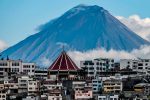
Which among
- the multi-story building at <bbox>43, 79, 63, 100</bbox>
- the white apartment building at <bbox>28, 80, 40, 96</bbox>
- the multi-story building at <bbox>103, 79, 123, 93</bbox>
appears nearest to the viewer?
the multi-story building at <bbox>43, 79, 63, 100</bbox>

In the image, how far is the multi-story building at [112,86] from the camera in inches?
3066

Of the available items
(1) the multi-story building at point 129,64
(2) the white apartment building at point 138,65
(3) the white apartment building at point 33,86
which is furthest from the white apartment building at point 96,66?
(3) the white apartment building at point 33,86

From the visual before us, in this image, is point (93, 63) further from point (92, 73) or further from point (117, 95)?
point (117, 95)

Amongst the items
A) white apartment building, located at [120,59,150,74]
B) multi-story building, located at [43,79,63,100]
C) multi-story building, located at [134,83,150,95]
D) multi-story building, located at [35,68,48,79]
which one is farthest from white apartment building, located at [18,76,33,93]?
white apartment building, located at [120,59,150,74]

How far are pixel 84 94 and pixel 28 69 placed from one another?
2211 cm

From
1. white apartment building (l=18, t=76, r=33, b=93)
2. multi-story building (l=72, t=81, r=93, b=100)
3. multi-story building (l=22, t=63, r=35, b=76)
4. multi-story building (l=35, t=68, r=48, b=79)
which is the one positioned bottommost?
multi-story building (l=72, t=81, r=93, b=100)

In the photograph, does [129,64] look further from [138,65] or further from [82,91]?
[82,91]

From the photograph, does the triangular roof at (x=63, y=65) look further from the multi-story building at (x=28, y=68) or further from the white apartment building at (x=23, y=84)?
the white apartment building at (x=23, y=84)

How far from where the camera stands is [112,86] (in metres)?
78.1

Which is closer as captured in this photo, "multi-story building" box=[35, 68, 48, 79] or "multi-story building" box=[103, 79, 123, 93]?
"multi-story building" box=[103, 79, 123, 93]

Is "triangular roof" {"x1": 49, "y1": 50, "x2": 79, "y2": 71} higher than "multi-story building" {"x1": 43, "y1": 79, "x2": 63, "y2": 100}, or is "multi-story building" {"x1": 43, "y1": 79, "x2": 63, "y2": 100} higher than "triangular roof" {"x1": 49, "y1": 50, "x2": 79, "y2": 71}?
"triangular roof" {"x1": 49, "y1": 50, "x2": 79, "y2": 71}

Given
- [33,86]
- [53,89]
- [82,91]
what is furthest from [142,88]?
[33,86]

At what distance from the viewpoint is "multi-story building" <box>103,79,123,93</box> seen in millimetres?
77875

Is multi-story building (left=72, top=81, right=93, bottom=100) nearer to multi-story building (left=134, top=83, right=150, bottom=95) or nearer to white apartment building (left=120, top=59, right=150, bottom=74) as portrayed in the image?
multi-story building (left=134, top=83, right=150, bottom=95)
